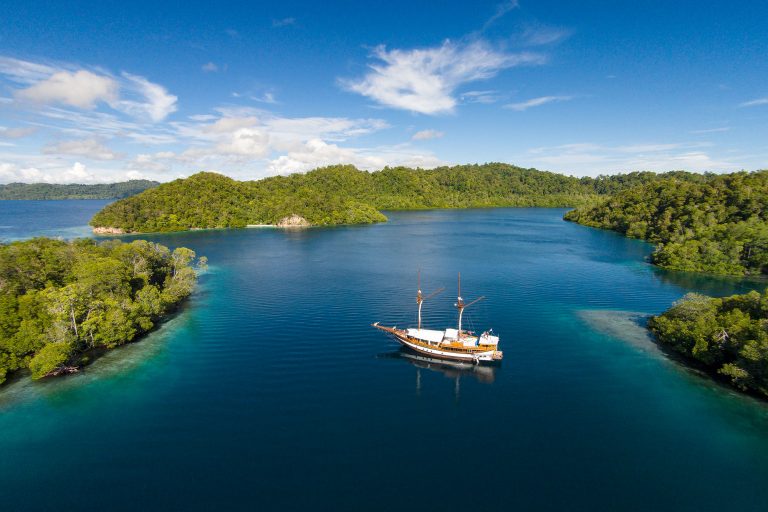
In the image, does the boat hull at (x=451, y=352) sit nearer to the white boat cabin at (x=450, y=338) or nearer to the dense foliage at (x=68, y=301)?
the white boat cabin at (x=450, y=338)

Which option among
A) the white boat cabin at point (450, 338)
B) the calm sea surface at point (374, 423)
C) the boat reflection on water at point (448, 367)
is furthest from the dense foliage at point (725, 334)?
the boat reflection on water at point (448, 367)

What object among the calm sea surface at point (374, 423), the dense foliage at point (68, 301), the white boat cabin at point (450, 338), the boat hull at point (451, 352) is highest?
the dense foliage at point (68, 301)

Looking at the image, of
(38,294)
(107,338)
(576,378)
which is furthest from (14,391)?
(576,378)

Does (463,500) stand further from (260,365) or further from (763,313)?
(763,313)

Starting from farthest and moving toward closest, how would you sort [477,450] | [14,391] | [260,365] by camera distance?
1. [260,365]
2. [14,391]
3. [477,450]

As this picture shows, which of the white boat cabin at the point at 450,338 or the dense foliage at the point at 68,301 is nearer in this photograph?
the dense foliage at the point at 68,301

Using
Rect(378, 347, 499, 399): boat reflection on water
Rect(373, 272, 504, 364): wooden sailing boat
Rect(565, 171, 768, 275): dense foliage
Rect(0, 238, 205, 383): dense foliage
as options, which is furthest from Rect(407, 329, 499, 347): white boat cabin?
Rect(565, 171, 768, 275): dense foliage

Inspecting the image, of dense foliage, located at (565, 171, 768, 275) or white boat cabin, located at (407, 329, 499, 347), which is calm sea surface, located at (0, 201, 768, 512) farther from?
dense foliage, located at (565, 171, 768, 275)
